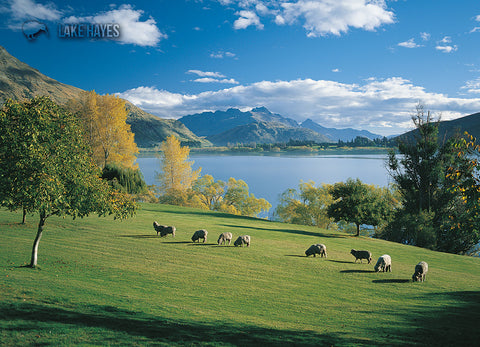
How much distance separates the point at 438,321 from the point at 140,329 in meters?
13.5

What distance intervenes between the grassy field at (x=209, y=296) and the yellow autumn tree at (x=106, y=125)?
1155 inches

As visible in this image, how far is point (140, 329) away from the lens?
11.2 m

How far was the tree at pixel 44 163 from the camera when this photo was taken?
1510 centimetres

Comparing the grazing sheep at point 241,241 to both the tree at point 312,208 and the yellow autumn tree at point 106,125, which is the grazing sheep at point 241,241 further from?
the tree at point 312,208

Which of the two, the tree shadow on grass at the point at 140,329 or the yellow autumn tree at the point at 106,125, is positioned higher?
the yellow autumn tree at the point at 106,125

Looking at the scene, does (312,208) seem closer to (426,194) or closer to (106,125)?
(426,194)

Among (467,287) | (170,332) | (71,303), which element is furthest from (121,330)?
(467,287)

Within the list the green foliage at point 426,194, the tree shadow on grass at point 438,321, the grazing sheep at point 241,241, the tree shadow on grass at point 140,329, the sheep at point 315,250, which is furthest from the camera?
the green foliage at point 426,194

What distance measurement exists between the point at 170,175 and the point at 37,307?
215 ft

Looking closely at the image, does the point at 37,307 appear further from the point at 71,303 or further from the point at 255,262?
the point at 255,262

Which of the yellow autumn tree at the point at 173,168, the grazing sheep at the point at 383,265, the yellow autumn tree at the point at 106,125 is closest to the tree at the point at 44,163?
the grazing sheep at the point at 383,265

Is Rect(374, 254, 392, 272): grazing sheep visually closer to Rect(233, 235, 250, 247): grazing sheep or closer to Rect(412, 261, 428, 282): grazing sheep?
Rect(412, 261, 428, 282): grazing sheep

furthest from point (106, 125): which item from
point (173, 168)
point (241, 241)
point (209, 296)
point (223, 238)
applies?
point (209, 296)

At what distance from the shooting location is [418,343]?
11.7m
